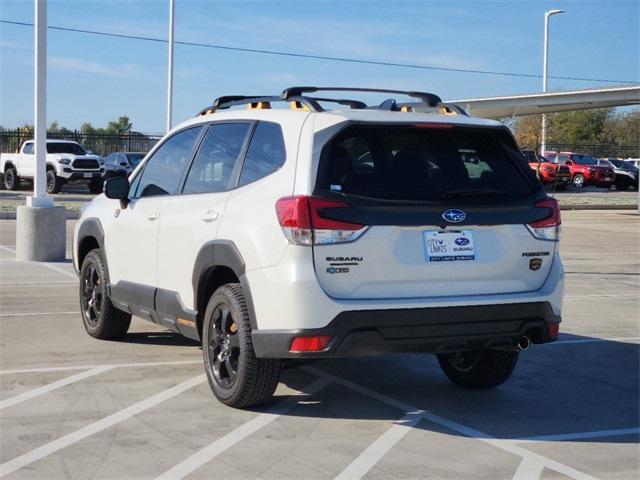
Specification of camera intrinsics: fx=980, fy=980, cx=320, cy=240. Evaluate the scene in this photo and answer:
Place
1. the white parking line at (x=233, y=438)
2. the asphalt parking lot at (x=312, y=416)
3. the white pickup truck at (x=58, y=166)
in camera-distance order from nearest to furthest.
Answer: the white parking line at (x=233, y=438), the asphalt parking lot at (x=312, y=416), the white pickup truck at (x=58, y=166)

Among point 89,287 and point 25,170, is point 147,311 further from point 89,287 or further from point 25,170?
point 25,170

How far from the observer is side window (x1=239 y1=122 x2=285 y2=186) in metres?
6.02

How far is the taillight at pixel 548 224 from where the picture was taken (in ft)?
20.2

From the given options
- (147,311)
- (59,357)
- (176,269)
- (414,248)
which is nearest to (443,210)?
(414,248)

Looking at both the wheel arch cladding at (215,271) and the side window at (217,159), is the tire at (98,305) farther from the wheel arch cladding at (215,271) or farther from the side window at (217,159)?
the wheel arch cladding at (215,271)

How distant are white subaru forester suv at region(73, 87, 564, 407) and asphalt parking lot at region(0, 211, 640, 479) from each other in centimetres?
42

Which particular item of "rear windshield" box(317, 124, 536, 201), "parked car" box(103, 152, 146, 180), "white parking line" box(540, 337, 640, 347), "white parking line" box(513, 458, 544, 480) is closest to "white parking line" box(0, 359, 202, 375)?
"rear windshield" box(317, 124, 536, 201)

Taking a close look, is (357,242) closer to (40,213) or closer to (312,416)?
(312,416)

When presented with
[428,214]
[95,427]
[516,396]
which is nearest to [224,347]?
[95,427]

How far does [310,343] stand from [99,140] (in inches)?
1726

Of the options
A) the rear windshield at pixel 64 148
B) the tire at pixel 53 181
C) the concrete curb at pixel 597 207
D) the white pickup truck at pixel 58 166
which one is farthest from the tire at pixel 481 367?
the rear windshield at pixel 64 148

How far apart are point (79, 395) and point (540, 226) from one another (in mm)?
3245

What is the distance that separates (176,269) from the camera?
6855mm

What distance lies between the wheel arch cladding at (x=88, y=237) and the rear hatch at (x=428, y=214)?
317 cm
